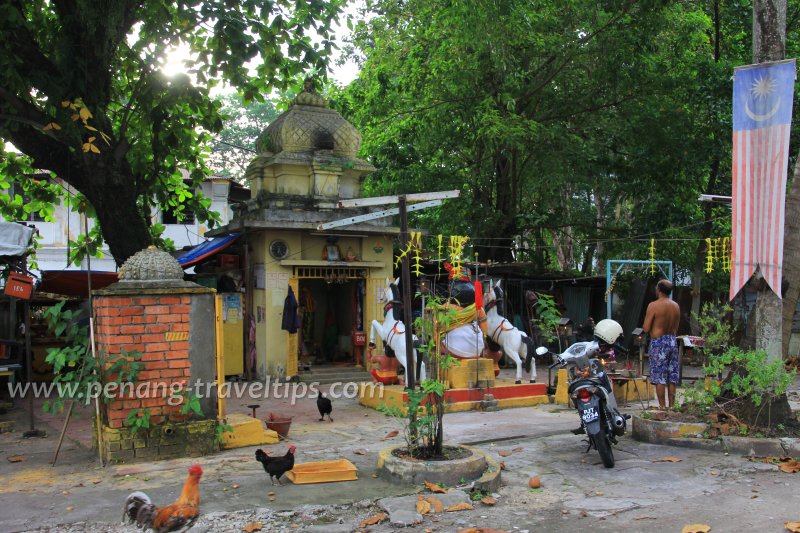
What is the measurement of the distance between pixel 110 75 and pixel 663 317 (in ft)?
28.4

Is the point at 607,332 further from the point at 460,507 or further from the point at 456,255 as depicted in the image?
the point at 460,507

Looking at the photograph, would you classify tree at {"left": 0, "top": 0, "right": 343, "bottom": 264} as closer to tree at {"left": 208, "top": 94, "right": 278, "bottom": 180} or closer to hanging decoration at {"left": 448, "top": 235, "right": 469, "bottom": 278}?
hanging decoration at {"left": 448, "top": 235, "right": 469, "bottom": 278}

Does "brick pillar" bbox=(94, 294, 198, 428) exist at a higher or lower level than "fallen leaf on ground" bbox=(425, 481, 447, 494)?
higher

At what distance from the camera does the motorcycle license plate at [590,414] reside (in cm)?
670

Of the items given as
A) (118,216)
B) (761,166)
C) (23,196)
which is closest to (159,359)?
(118,216)

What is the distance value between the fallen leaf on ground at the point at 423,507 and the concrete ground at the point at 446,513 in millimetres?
102

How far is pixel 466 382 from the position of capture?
10.4 m

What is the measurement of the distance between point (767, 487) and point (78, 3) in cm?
967

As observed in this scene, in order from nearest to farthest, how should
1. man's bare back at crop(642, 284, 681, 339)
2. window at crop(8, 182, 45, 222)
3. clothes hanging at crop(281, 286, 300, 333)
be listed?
man's bare back at crop(642, 284, 681, 339), clothes hanging at crop(281, 286, 300, 333), window at crop(8, 182, 45, 222)

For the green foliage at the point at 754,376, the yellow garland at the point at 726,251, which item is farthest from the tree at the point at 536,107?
the green foliage at the point at 754,376

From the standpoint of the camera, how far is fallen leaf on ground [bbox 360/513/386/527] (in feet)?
17.1

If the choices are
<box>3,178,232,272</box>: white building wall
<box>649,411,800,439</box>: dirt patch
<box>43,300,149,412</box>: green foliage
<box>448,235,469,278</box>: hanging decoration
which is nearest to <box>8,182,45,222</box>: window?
<box>3,178,232,272</box>: white building wall

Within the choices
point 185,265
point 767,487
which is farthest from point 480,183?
point 767,487

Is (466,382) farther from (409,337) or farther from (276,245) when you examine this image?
(276,245)
